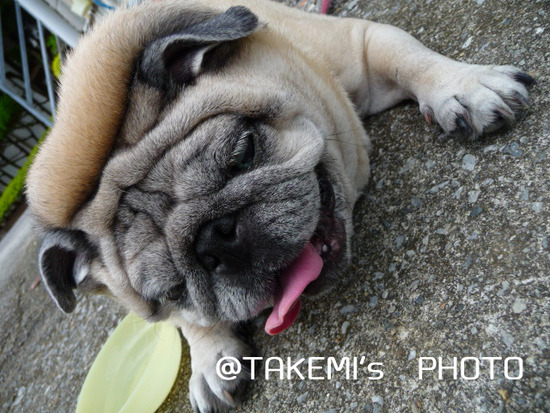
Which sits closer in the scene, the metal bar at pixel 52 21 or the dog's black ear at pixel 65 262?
the dog's black ear at pixel 65 262

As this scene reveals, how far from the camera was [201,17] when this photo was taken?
7.23 feet

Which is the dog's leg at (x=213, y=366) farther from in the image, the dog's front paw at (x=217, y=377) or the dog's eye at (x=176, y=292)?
the dog's eye at (x=176, y=292)

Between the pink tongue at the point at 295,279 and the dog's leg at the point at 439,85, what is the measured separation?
991mm

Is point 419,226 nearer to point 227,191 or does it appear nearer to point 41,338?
point 227,191

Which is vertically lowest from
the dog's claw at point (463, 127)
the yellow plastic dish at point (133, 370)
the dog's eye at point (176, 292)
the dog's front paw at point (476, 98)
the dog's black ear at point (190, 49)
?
the yellow plastic dish at point (133, 370)

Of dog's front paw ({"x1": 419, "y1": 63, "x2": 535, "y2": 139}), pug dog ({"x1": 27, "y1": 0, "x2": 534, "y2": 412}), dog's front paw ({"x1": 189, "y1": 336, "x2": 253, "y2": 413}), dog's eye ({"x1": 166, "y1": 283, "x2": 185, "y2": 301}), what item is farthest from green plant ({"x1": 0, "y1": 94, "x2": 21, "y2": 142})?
dog's front paw ({"x1": 419, "y1": 63, "x2": 535, "y2": 139})

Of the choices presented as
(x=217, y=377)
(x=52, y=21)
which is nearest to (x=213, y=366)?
(x=217, y=377)

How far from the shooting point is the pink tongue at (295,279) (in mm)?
1916

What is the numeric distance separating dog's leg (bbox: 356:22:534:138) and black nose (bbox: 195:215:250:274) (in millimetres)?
1236

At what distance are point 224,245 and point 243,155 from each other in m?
0.38

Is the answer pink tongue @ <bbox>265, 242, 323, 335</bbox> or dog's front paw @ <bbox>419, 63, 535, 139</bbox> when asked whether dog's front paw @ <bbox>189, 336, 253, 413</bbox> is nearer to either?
pink tongue @ <bbox>265, 242, 323, 335</bbox>

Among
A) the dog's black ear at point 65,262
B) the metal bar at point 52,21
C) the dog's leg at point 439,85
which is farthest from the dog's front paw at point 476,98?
the metal bar at point 52,21

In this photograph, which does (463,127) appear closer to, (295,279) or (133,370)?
(295,279)

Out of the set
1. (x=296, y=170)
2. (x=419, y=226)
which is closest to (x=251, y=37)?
(x=296, y=170)
